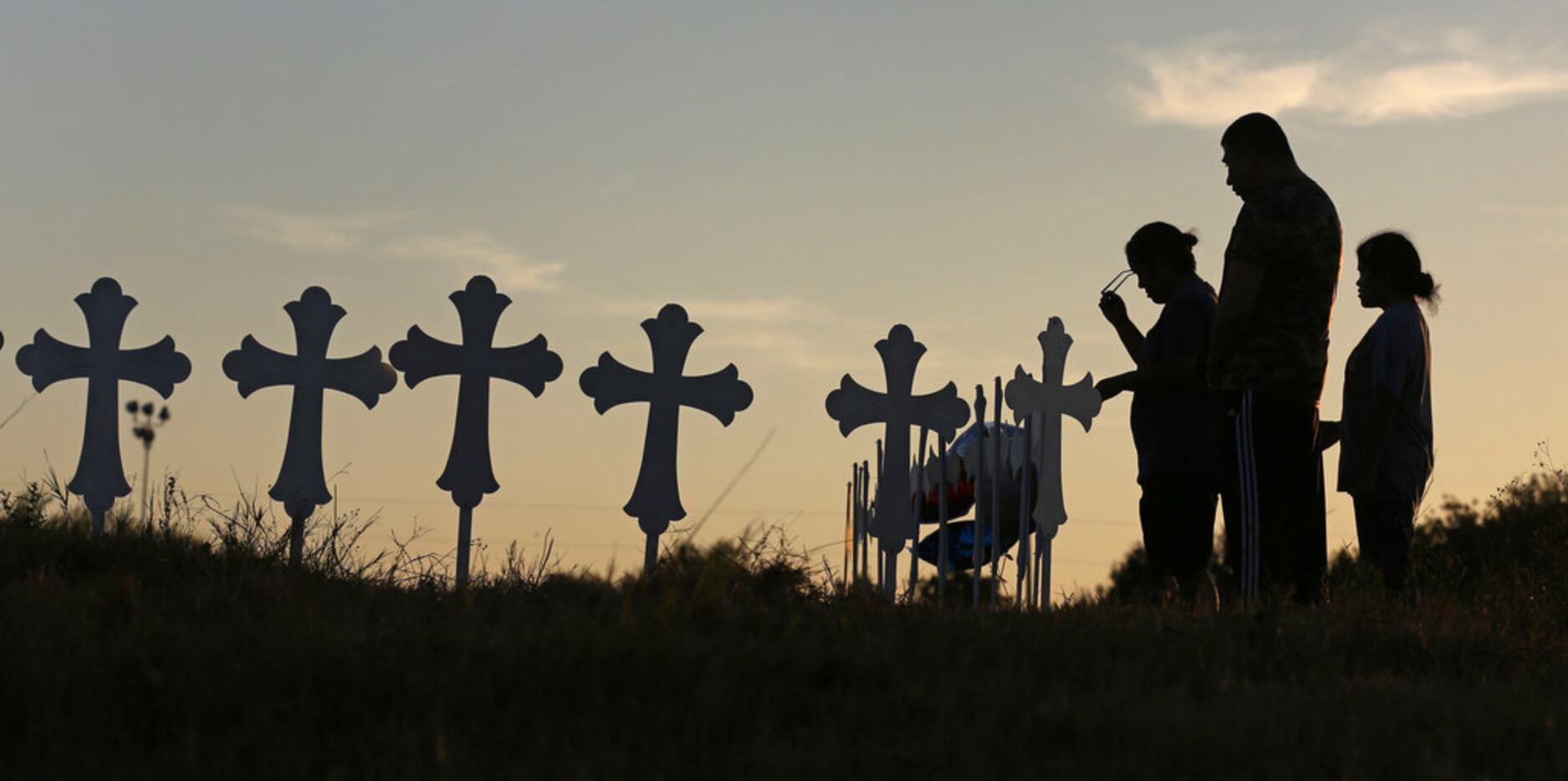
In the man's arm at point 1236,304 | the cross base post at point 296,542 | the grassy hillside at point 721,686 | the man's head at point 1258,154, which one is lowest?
the grassy hillside at point 721,686

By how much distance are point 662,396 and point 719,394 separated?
0.32 metres

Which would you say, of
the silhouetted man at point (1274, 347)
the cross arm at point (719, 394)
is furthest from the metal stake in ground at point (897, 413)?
the silhouetted man at point (1274, 347)

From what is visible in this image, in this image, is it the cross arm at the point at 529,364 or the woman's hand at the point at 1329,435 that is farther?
the cross arm at the point at 529,364

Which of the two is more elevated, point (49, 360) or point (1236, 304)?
point (49, 360)

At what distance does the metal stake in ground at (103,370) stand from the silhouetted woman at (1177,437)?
5.60 metres

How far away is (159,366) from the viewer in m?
10.6

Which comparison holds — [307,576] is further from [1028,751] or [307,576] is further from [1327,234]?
[1327,234]

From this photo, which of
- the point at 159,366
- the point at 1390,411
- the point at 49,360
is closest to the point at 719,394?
the point at 159,366

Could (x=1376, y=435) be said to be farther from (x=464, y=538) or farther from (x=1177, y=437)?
(x=464, y=538)

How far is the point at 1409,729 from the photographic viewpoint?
5.29 m

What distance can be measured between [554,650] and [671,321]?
4631 millimetres

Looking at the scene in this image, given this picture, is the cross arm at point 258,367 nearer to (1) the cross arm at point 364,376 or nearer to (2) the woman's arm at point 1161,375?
(1) the cross arm at point 364,376

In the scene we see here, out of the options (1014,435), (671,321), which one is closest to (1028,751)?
(671,321)

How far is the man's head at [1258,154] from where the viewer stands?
7.47m
